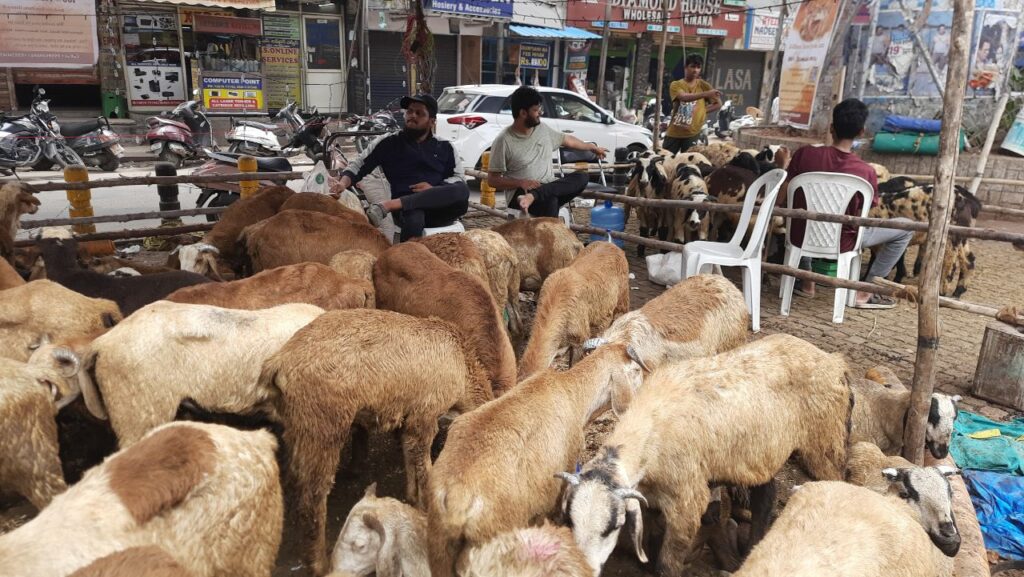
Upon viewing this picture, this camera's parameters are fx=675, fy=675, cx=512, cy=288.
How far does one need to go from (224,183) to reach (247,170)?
681 mm

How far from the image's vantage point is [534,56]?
2406 centimetres

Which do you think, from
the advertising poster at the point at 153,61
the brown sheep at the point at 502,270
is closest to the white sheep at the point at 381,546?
the brown sheep at the point at 502,270

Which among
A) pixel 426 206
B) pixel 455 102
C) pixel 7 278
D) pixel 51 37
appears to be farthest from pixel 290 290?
pixel 455 102

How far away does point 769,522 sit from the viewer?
12.4ft

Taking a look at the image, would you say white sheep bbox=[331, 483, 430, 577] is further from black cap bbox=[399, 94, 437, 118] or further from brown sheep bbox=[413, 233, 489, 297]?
black cap bbox=[399, 94, 437, 118]

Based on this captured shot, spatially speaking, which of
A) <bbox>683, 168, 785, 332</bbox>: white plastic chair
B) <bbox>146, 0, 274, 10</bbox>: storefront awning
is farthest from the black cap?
<bbox>146, 0, 274, 10</bbox>: storefront awning

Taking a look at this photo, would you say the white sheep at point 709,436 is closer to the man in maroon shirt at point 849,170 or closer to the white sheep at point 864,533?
the white sheep at point 864,533

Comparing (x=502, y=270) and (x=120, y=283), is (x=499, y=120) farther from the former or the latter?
(x=120, y=283)

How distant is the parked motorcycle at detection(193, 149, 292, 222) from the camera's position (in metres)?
9.86

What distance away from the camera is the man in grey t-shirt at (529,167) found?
22.8 feet

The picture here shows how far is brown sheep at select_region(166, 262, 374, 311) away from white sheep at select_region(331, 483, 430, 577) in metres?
1.68

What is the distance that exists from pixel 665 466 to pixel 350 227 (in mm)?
3642

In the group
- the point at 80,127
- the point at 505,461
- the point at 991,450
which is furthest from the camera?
the point at 80,127

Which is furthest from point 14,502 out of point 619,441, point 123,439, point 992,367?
point 992,367
